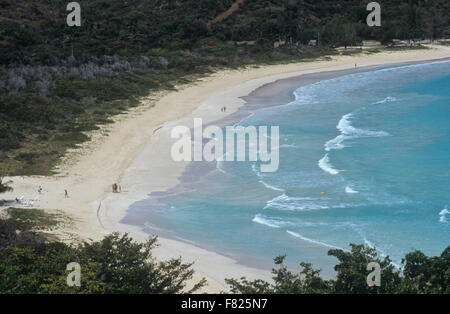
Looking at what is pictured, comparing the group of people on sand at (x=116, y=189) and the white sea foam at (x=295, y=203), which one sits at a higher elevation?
the group of people on sand at (x=116, y=189)

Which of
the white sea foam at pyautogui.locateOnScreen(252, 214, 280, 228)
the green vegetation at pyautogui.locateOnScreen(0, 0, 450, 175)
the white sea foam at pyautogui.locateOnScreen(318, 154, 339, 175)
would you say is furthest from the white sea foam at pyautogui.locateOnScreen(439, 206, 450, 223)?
the green vegetation at pyautogui.locateOnScreen(0, 0, 450, 175)

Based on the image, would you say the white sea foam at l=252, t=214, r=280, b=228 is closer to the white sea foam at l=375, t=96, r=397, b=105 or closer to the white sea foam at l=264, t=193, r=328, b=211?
the white sea foam at l=264, t=193, r=328, b=211

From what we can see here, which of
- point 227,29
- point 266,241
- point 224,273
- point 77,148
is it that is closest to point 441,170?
point 266,241

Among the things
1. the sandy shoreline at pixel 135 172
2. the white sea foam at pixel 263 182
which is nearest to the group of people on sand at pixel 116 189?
the sandy shoreline at pixel 135 172

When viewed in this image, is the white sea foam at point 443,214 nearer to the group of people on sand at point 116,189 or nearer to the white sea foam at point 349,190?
the white sea foam at point 349,190

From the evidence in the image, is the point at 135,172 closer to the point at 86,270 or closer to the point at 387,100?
the point at 86,270

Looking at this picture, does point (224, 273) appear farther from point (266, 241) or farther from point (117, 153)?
point (117, 153)
